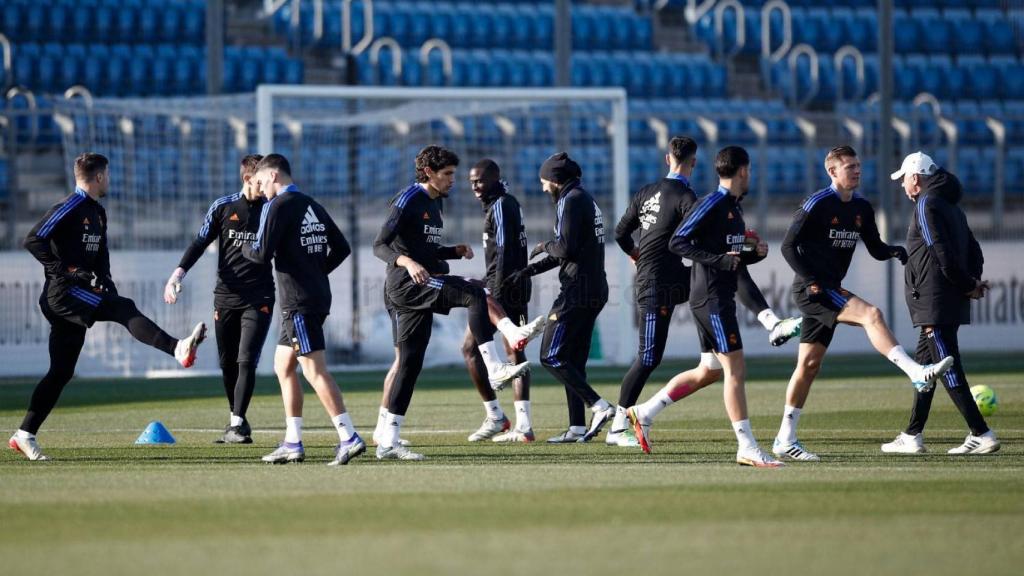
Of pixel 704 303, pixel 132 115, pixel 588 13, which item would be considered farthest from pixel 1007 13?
pixel 704 303

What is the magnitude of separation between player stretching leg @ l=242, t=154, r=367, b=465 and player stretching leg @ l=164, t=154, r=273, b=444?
6.63 ft

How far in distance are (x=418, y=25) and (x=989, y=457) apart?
2146 cm

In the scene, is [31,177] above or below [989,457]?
above

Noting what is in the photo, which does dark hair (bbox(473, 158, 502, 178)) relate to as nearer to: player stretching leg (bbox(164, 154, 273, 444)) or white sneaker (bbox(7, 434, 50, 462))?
player stretching leg (bbox(164, 154, 273, 444))

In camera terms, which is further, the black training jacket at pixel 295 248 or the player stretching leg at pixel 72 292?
the player stretching leg at pixel 72 292

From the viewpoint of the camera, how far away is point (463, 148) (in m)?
22.0

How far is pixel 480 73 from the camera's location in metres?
28.8

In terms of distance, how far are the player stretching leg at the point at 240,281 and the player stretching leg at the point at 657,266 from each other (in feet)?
9.17

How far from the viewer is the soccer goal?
64.4ft

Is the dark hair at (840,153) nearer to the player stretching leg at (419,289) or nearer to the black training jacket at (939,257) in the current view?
the black training jacket at (939,257)

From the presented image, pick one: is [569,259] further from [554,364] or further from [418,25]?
[418,25]

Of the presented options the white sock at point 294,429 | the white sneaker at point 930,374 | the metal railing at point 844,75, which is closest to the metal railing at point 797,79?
the metal railing at point 844,75

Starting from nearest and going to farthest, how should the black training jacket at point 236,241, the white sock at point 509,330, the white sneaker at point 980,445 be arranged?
the white sneaker at point 980,445 < the white sock at point 509,330 < the black training jacket at point 236,241

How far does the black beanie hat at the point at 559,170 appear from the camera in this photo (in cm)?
1069
